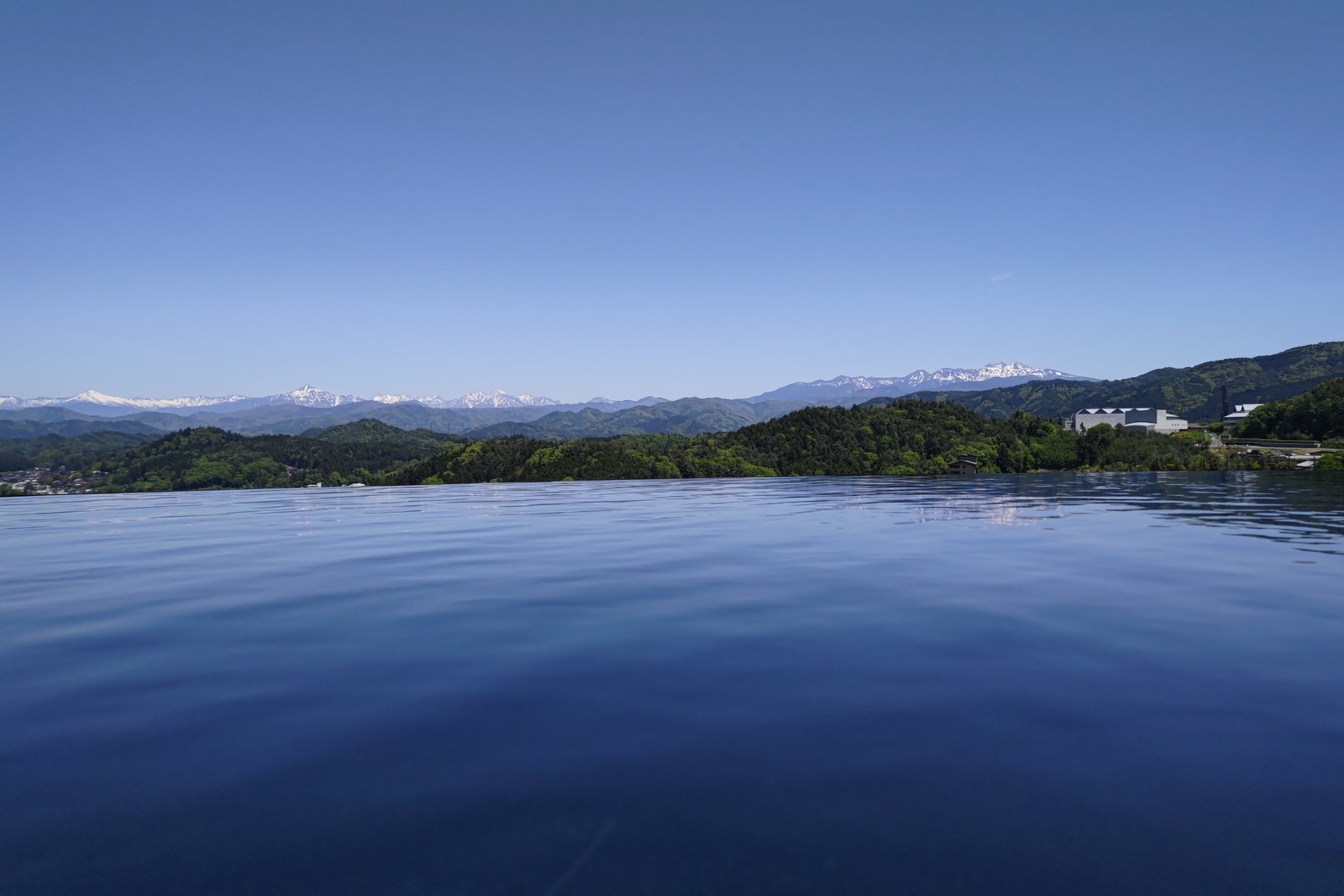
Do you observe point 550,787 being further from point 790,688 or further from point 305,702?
point 305,702

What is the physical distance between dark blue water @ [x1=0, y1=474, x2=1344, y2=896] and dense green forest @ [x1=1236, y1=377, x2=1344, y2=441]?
487 feet

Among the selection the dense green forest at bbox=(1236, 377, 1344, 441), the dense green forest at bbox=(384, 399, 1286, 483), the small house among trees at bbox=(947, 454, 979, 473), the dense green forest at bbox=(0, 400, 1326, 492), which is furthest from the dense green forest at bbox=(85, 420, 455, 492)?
the dense green forest at bbox=(1236, 377, 1344, 441)

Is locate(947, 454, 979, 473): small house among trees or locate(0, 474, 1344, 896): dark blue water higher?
locate(0, 474, 1344, 896): dark blue water

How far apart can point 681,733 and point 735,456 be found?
14489cm

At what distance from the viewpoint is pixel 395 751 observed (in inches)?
259

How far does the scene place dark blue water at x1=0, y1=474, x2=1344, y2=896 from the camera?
181 inches

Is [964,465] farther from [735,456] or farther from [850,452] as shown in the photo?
[735,456]

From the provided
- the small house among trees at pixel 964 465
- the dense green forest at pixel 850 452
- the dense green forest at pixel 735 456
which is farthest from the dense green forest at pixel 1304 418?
the small house among trees at pixel 964 465

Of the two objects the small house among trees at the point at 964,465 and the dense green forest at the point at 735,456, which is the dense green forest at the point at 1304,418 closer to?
the dense green forest at the point at 735,456

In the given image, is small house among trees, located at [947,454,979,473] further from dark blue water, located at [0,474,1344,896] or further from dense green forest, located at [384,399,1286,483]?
dark blue water, located at [0,474,1344,896]

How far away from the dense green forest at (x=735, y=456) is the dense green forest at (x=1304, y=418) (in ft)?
13.4

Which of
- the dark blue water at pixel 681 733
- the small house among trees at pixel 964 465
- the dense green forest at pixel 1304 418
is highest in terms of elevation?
the dense green forest at pixel 1304 418

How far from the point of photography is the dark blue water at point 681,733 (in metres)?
4.61

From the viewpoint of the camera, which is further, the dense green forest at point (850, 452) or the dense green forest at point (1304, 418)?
the dense green forest at point (1304, 418)
